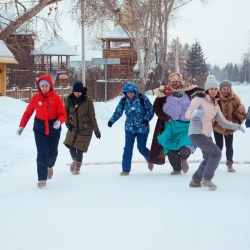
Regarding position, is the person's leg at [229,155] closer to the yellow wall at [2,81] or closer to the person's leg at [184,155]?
the person's leg at [184,155]

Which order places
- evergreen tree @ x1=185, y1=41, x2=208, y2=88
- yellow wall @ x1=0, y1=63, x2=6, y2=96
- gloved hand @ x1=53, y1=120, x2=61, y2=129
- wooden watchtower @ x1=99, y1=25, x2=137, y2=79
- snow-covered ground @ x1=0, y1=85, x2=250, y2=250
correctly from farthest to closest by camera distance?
1. evergreen tree @ x1=185, y1=41, x2=208, y2=88
2. wooden watchtower @ x1=99, y1=25, x2=137, y2=79
3. yellow wall @ x1=0, y1=63, x2=6, y2=96
4. gloved hand @ x1=53, y1=120, x2=61, y2=129
5. snow-covered ground @ x1=0, y1=85, x2=250, y2=250

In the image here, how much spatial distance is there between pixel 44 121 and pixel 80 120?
120 cm

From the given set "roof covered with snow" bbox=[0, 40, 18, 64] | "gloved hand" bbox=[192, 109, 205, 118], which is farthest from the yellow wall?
"gloved hand" bbox=[192, 109, 205, 118]

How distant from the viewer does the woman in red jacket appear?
729 centimetres

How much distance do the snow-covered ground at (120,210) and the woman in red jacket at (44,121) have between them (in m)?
0.35

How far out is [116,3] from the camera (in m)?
31.7

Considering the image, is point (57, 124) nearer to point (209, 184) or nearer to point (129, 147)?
point (129, 147)

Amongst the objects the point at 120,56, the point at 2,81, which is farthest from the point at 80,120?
the point at 120,56

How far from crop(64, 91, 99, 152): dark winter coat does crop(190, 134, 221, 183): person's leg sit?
7.06 feet

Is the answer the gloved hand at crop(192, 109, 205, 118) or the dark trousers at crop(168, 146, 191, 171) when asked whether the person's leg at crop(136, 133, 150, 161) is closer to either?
the dark trousers at crop(168, 146, 191, 171)

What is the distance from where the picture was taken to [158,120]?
8320 millimetres

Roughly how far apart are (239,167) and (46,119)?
3516 millimetres

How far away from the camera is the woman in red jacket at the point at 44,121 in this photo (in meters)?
7.29

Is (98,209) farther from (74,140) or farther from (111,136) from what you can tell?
(111,136)
